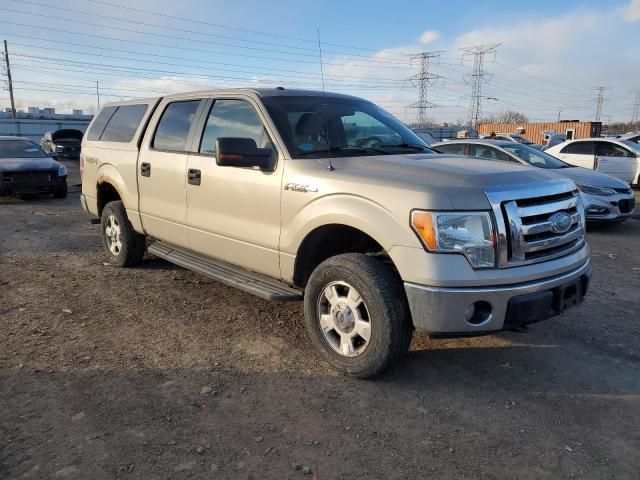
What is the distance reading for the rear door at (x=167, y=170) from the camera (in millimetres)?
4957

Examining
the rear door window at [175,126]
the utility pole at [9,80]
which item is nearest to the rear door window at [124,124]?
the rear door window at [175,126]

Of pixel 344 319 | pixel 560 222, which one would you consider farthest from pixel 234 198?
pixel 560 222

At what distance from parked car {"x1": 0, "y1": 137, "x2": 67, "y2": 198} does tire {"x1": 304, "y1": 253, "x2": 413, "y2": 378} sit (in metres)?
10.7

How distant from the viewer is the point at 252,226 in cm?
425

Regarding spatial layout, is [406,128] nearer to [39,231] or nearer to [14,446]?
[14,446]

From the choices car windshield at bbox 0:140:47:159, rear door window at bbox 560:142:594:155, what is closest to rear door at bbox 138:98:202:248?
car windshield at bbox 0:140:47:159

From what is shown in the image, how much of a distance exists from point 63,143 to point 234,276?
2069 centimetres

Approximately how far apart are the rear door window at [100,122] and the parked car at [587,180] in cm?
547

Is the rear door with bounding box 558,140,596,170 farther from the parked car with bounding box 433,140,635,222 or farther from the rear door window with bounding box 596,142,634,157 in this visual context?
the parked car with bounding box 433,140,635,222

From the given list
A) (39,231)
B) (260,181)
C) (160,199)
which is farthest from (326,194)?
(39,231)

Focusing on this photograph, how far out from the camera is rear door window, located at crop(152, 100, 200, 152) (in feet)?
16.4

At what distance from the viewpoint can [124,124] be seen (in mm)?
6035

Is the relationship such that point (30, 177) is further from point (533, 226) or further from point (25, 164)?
point (533, 226)

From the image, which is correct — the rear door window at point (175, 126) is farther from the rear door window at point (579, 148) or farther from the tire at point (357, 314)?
the rear door window at point (579, 148)
